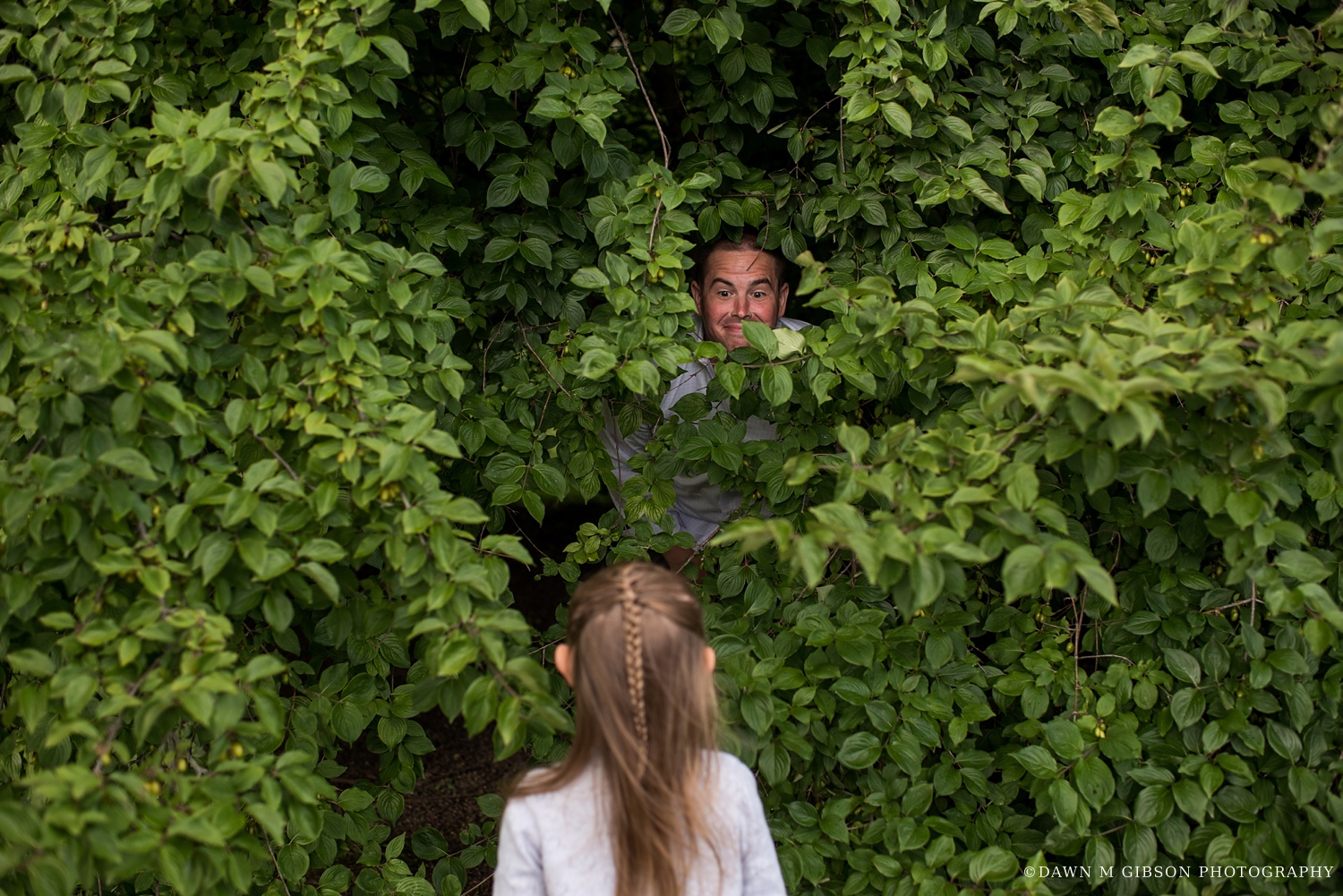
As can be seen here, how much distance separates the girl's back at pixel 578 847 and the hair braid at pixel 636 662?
14cm

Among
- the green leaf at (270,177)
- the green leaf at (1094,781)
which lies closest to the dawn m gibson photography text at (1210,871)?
the green leaf at (1094,781)

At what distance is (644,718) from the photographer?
1768mm

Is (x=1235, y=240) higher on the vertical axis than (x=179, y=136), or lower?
lower

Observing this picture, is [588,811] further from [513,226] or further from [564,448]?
[513,226]

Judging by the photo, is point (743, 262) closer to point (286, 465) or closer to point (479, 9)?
point (479, 9)

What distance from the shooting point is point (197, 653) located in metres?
1.81

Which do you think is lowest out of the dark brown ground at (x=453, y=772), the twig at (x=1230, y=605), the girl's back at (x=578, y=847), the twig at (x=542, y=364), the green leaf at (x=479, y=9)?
the dark brown ground at (x=453, y=772)

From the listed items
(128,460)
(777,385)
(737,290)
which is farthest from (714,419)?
(128,460)

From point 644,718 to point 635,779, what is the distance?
0.10 metres

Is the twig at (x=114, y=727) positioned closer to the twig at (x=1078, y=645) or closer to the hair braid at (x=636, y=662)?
the hair braid at (x=636, y=662)

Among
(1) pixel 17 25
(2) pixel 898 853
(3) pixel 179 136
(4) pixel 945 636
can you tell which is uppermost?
(1) pixel 17 25

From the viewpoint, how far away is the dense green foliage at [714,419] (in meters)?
1.89

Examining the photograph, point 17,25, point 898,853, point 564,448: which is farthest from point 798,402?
point 17,25

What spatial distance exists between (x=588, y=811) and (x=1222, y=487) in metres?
1.40
